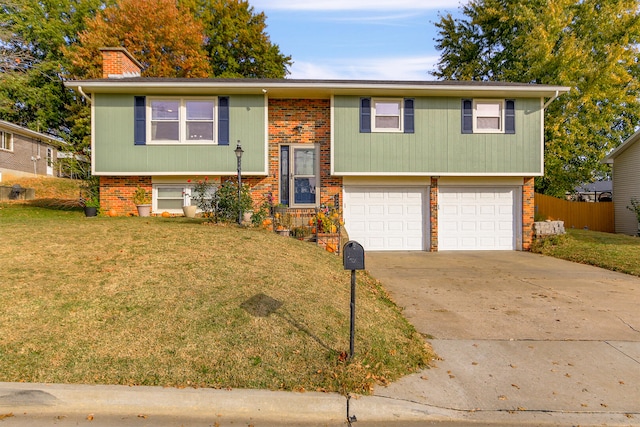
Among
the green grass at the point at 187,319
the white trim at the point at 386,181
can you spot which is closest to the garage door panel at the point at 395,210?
the white trim at the point at 386,181

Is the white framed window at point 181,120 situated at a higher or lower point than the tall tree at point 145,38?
lower

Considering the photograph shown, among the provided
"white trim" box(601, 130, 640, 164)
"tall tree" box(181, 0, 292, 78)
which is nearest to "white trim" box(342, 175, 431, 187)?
"white trim" box(601, 130, 640, 164)

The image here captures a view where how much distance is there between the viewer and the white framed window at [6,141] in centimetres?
2391

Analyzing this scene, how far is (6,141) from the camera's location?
24.4 metres

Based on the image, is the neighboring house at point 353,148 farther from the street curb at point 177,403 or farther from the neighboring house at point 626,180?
the street curb at point 177,403

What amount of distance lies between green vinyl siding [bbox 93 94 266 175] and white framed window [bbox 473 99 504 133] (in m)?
7.00

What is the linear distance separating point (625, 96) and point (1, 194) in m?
30.6

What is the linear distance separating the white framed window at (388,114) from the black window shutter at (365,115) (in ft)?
0.80

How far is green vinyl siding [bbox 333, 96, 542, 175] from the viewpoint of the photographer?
13.5m

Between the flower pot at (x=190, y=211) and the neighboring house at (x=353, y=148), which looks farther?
the neighboring house at (x=353, y=148)

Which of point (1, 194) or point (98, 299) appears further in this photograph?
point (1, 194)

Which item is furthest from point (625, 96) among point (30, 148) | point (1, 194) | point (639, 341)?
point (30, 148)

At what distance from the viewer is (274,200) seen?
44.7ft

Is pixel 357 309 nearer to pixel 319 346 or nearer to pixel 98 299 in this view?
pixel 319 346
